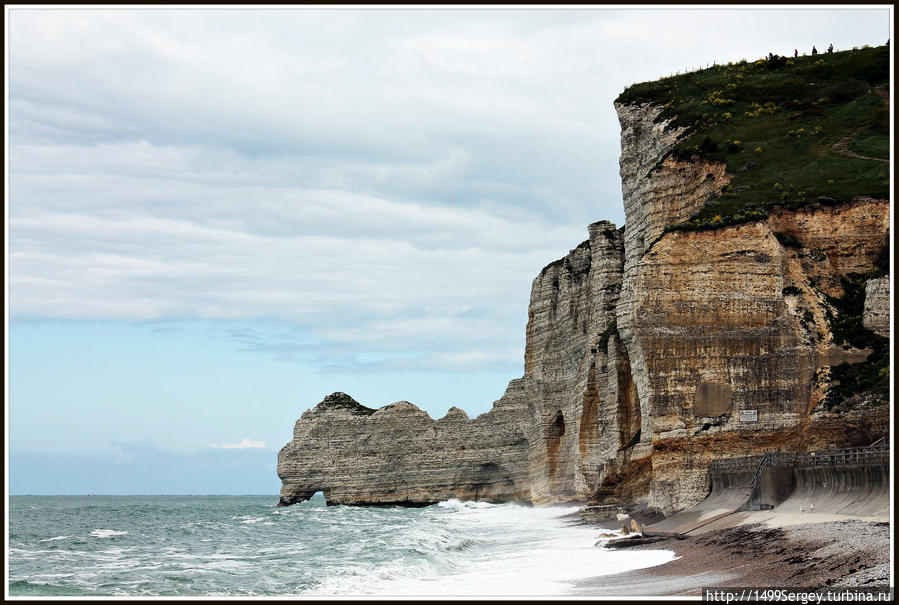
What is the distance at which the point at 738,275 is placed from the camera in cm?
3828

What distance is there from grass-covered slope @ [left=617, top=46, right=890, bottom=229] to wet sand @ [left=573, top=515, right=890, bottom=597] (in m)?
16.6

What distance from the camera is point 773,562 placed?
21.4 metres

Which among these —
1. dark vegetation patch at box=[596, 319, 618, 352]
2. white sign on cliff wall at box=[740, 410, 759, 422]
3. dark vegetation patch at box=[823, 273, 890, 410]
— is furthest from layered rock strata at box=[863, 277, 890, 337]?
dark vegetation patch at box=[596, 319, 618, 352]

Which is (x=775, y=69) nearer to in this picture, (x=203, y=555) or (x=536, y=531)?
(x=536, y=531)

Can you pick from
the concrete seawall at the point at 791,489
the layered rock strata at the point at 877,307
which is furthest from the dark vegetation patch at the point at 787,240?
the concrete seawall at the point at 791,489

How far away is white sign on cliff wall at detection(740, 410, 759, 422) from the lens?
36688 mm

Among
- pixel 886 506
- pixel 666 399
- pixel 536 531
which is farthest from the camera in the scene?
pixel 536 531

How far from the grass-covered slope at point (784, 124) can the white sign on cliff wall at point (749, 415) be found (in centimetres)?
742

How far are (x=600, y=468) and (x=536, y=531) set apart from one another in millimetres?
6222

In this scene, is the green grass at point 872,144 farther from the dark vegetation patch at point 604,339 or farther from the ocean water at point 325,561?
the ocean water at point 325,561

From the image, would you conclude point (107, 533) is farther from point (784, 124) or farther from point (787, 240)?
point (784, 124)

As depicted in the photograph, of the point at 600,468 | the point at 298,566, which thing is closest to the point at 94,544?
the point at 298,566

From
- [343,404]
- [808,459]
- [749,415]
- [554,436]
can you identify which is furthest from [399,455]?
[808,459]

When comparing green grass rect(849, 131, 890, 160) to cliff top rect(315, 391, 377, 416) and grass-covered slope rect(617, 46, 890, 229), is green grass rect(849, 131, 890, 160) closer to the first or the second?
grass-covered slope rect(617, 46, 890, 229)
